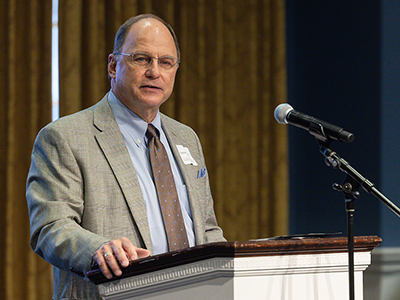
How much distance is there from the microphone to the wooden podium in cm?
27

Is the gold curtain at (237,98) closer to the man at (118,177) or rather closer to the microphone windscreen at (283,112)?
the man at (118,177)

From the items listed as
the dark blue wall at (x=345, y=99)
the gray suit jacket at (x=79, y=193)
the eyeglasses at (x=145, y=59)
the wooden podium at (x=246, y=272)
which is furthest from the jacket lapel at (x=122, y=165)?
the dark blue wall at (x=345, y=99)

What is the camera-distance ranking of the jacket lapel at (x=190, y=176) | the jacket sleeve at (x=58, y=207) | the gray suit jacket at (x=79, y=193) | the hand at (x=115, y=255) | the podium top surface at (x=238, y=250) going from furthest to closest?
the jacket lapel at (x=190, y=176)
the gray suit jacket at (x=79, y=193)
the jacket sleeve at (x=58, y=207)
the hand at (x=115, y=255)
the podium top surface at (x=238, y=250)

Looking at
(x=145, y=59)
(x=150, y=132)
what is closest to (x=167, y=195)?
(x=150, y=132)

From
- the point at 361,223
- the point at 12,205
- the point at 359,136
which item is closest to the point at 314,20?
the point at 359,136

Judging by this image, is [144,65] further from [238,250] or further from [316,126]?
[238,250]

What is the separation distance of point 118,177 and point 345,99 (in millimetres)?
2280

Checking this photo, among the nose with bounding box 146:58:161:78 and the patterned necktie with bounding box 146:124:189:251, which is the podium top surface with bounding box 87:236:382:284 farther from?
the nose with bounding box 146:58:161:78

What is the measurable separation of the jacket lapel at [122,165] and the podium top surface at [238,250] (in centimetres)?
39

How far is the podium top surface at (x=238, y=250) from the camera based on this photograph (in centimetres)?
116

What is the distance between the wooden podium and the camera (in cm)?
117

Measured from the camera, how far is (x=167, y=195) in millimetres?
1858

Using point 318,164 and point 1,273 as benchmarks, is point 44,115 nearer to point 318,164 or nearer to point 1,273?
point 1,273

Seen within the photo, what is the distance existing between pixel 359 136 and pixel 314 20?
3.25 ft
